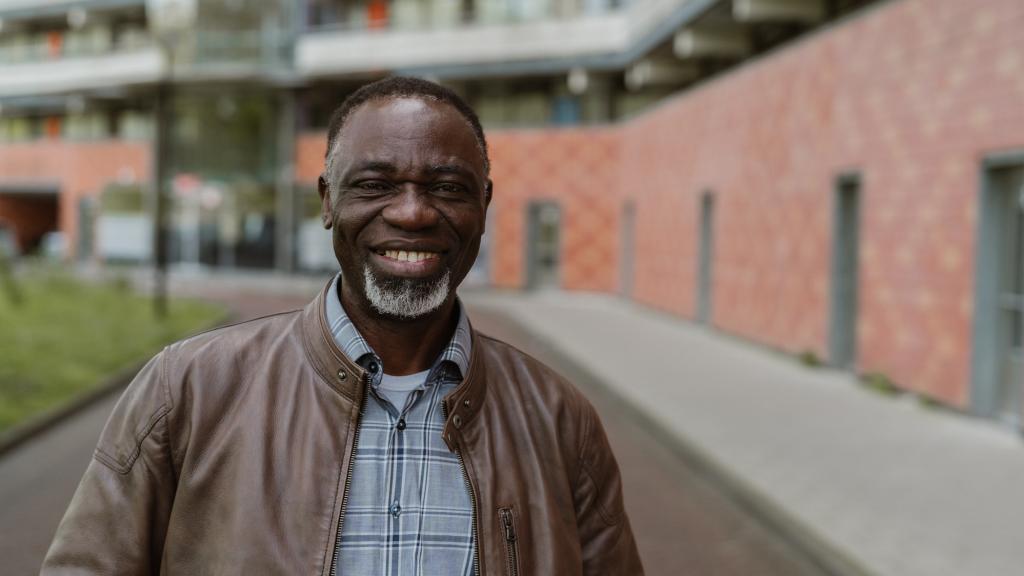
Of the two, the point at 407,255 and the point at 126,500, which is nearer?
the point at 126,500

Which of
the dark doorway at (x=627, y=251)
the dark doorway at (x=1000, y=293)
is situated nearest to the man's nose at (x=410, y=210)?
the dark doorway at (x=1000, y=293)

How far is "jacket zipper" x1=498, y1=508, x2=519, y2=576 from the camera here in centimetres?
195

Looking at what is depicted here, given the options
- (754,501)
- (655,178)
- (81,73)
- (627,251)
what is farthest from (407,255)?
(81,73)

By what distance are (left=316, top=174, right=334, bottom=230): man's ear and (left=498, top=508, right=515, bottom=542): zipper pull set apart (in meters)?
0.62

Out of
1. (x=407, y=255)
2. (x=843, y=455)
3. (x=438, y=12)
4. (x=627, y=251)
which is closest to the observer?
(x=407, y=255)

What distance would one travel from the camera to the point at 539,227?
32625 mm

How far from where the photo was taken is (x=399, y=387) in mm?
2055

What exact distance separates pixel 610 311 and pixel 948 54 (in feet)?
48.1

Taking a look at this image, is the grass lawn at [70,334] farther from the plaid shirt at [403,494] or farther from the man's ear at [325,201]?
the plaid shirt at [403,494]

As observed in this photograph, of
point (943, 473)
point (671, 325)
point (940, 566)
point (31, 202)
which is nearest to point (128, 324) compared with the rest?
point (671, 325)

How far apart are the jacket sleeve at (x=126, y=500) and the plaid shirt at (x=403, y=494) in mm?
324

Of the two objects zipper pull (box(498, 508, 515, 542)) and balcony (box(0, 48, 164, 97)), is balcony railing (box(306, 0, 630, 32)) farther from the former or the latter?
zipper pull (box(498, 508, 515, 542))

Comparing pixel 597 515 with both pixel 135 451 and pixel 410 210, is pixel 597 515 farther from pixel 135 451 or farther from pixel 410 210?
pixel 135 451

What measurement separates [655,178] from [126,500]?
25.1m
